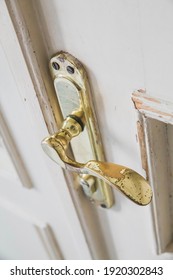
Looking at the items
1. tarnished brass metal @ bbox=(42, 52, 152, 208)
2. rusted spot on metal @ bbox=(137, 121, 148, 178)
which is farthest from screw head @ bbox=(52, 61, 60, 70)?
rusted spot on metal @ bbox=(137, 121, 148, 178)

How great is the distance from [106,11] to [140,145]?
0.50 ft

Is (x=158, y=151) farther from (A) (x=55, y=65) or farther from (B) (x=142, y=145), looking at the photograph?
(A) (x=55, y=65)

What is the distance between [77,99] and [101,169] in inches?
3.4

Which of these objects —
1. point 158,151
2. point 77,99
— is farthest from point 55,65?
point 158,151

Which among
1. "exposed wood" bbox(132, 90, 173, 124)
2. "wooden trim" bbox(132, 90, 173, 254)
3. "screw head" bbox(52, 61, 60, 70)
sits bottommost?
"wooden trim" bbox(132, 90, 173, 254)

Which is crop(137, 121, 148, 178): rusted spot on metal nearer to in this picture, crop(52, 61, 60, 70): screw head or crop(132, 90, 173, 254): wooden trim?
crop(132, 90, 173, 254): wooden trim

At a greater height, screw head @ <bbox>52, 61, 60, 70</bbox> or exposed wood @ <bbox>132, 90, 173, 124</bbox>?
screw head @ <bbox>52, 61, 60, 70</bbox>

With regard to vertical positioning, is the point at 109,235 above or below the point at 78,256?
above

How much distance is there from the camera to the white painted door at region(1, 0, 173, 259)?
325mm

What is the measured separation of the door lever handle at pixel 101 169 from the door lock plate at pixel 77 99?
0.5 inches

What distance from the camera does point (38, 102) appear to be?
44 cm

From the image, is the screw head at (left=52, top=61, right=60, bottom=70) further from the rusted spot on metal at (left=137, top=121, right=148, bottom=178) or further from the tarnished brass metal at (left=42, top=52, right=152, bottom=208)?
the rusted spot on metal at (left=137, top=121, right=148, bottom=178)
